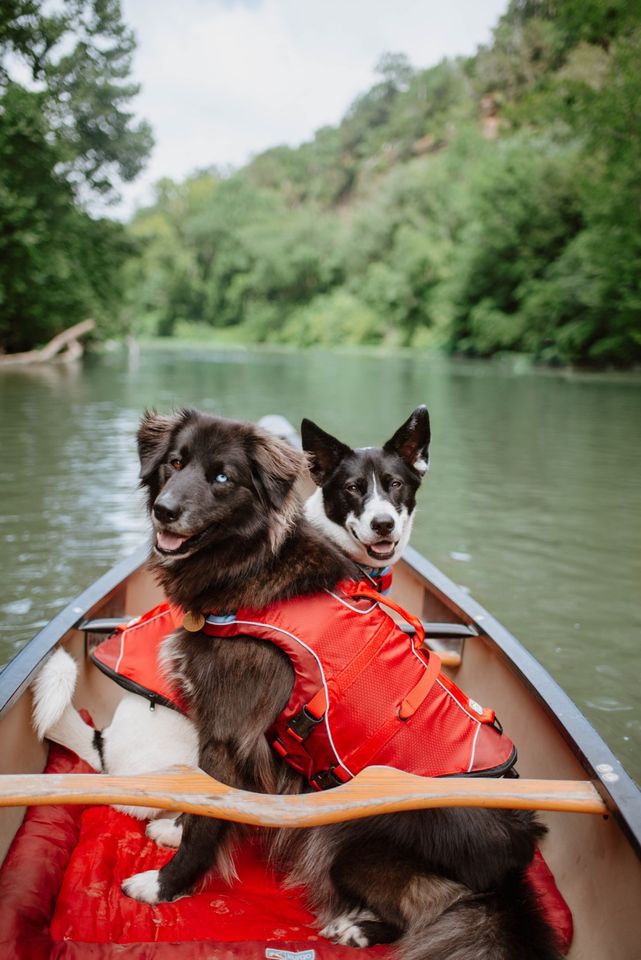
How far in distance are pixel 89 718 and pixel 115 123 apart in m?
34.4

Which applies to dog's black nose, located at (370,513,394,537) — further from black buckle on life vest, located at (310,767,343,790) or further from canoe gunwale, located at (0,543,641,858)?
black buckle on life vest, located at (310,767,343,790)

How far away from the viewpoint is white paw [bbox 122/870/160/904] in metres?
2.46

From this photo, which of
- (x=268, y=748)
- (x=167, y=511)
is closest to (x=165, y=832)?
(x=268, y=748)

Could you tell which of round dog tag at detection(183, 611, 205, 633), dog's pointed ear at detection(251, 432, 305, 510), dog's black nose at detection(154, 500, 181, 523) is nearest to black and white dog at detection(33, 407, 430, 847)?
round dog tag at detection(183, 611, 205, 633)

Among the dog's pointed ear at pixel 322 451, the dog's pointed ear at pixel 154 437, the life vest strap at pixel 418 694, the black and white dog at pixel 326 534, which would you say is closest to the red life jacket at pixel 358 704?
the life vest strap at pixel 418 694

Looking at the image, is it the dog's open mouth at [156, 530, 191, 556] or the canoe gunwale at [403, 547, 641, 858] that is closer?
the canoe gunwale at [403, 547, 641, 858]

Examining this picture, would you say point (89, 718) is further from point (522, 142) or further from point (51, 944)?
point (522, 142)

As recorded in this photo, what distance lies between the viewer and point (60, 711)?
2.98m

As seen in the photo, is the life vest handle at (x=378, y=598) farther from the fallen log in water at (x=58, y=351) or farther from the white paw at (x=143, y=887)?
the fallen log in water at (x=58, y=351)

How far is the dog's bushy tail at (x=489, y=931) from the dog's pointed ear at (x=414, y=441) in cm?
237

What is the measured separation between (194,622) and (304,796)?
693 mm

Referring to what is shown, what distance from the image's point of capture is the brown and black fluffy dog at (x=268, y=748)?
2213 mm

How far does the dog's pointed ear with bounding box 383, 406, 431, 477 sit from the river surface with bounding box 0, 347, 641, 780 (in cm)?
143

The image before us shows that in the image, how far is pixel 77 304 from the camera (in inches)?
1266
